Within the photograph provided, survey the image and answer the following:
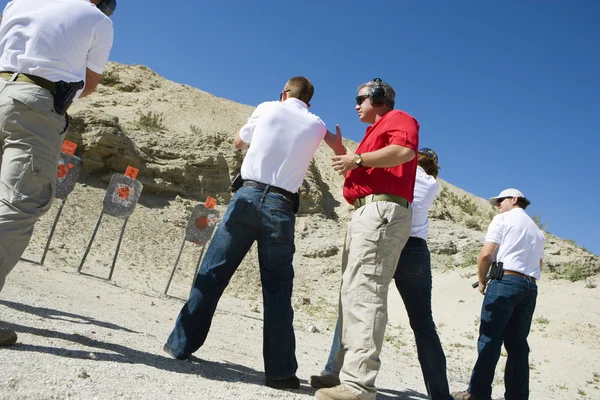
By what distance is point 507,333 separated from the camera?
408cm

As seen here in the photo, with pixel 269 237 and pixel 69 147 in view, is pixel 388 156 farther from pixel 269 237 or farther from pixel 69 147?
pixel 69 147

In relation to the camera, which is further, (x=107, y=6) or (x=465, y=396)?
(x=465, y=396)

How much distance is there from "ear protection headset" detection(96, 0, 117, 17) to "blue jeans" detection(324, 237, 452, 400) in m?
2.41

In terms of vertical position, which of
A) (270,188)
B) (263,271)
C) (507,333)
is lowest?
(263,271)

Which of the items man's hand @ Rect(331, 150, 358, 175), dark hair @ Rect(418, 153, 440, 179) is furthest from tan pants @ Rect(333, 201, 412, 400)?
dark hair @ Rect(418, 153, 440, 179)

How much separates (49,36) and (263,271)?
1.78 m

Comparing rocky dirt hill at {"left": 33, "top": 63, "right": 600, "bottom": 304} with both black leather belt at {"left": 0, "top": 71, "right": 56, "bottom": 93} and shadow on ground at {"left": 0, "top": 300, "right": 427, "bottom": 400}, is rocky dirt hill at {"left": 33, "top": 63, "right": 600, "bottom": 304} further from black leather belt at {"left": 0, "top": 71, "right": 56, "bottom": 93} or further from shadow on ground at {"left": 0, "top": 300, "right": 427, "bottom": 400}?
black leather belt at {"left": 0, "top": 71, "right": 56, "bottom": 93}

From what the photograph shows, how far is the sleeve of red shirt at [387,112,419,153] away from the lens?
2897mm

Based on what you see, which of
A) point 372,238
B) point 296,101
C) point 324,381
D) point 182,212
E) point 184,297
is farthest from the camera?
point 182,212

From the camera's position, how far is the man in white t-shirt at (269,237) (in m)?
3.07

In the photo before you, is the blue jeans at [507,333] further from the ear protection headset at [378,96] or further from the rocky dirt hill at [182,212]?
the rocky dirt hill at [182,212]

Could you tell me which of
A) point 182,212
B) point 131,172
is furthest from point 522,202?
point 182,212

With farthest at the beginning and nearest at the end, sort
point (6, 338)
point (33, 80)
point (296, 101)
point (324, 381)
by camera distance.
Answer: point (296, 101) < point (324, 381) < point (33, 80) < point (6, 338)

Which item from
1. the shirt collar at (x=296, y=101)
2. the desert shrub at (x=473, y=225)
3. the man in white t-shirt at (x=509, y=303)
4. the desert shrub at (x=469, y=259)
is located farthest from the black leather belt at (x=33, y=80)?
the desert shrub at (x=473, y=225)
